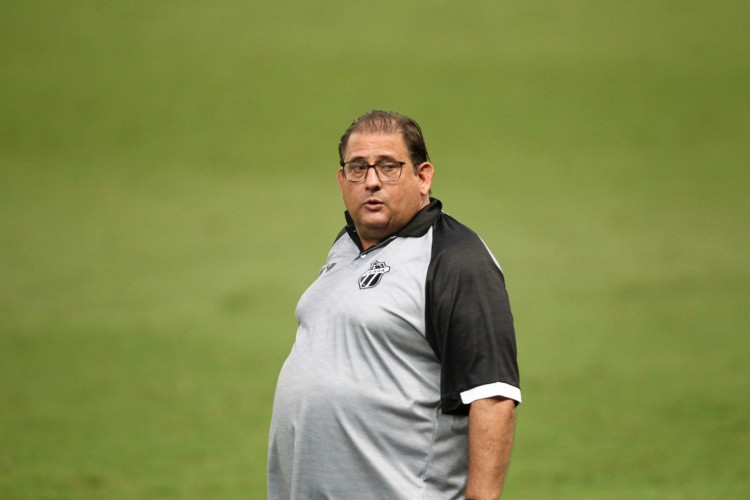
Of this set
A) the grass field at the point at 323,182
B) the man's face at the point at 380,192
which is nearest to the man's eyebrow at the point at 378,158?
the man's face at the point at 380,192

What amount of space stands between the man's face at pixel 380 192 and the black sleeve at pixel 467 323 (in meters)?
0.15

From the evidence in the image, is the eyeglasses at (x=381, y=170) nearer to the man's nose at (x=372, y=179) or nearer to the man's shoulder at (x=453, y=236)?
the man's nose at (x=372, y=179)

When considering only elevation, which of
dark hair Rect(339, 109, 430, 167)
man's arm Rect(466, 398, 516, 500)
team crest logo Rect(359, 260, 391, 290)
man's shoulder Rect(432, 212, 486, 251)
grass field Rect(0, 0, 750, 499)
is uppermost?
grass field Rect(0, 0, 750, 499)

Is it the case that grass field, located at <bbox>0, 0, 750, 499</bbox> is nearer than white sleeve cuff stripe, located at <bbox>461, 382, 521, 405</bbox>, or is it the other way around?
white sleeve cuff stripe, located at <bbox>461, 382, 521, 405</bbox>

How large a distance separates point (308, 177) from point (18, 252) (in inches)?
74.0

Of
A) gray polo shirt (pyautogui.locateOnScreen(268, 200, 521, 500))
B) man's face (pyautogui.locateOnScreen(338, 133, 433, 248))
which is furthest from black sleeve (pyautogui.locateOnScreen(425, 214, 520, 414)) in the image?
man's face (pyautogui.locateOnScreen(338, 133, 433, 248))

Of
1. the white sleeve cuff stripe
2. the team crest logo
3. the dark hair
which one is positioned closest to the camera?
the white sleeve cuff stripe

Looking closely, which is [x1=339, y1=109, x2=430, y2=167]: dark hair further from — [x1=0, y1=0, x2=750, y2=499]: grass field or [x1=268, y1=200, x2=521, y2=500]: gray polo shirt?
[x1=0, y1=0, x2=750, y2=499]: grass field

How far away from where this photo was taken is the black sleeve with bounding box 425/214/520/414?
5.57 ft

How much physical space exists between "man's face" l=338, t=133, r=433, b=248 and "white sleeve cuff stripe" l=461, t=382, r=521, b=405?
0.34m

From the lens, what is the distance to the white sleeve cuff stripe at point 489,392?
1.69 metres

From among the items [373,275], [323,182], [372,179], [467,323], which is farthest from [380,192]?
[323,182]

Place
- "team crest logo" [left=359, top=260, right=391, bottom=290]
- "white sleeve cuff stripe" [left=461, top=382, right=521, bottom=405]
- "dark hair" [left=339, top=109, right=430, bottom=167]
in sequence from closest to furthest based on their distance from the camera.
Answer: "white sleeve cuff stripe" [left=461, top=382, right=521, bottom=405]
"team crest logo" [left=359, top=260, right=391, bottom=290]
"dark hair" [left=339, top=109, right=430, bottom=167]

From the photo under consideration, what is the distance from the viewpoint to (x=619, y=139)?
739 centimetres
